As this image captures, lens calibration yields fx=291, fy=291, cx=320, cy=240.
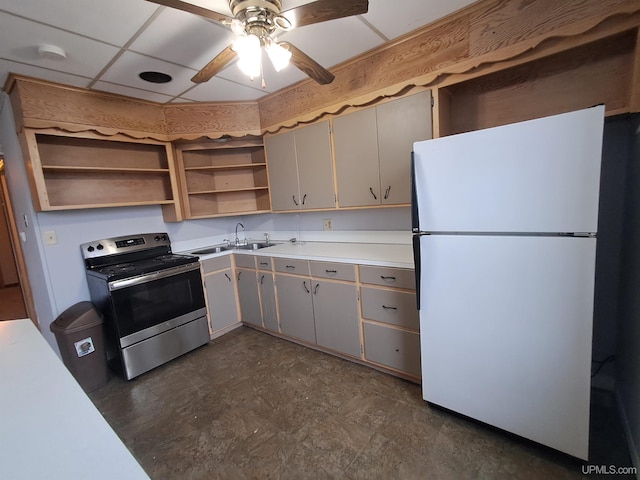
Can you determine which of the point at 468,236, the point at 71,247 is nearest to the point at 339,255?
the point at 468,236

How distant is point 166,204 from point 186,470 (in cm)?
236

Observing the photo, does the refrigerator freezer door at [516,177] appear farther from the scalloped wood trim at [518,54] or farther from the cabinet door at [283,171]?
the cabinet door at [283,171]

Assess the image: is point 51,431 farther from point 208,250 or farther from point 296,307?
point 208,250

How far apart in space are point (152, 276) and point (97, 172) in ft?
3.72

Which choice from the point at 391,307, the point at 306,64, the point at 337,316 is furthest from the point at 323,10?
the point at 337,316

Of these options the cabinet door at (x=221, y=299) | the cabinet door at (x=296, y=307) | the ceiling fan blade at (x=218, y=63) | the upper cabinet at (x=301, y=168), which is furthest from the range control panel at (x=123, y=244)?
the ceiling fan blade at (x=218, y=63)

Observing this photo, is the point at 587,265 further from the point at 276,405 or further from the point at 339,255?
the point at 276,405

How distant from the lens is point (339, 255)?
2328 mm

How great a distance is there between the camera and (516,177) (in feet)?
4.35

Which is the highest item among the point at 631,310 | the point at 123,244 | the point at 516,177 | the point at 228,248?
the point at 516,177

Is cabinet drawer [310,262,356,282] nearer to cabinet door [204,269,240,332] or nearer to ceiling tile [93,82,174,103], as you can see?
cabinet door [204,269,240,332]

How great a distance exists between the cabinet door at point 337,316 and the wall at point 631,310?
1.49m

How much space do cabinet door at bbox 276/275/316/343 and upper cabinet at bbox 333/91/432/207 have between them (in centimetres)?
81

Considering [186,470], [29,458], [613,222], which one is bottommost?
[186,470]
